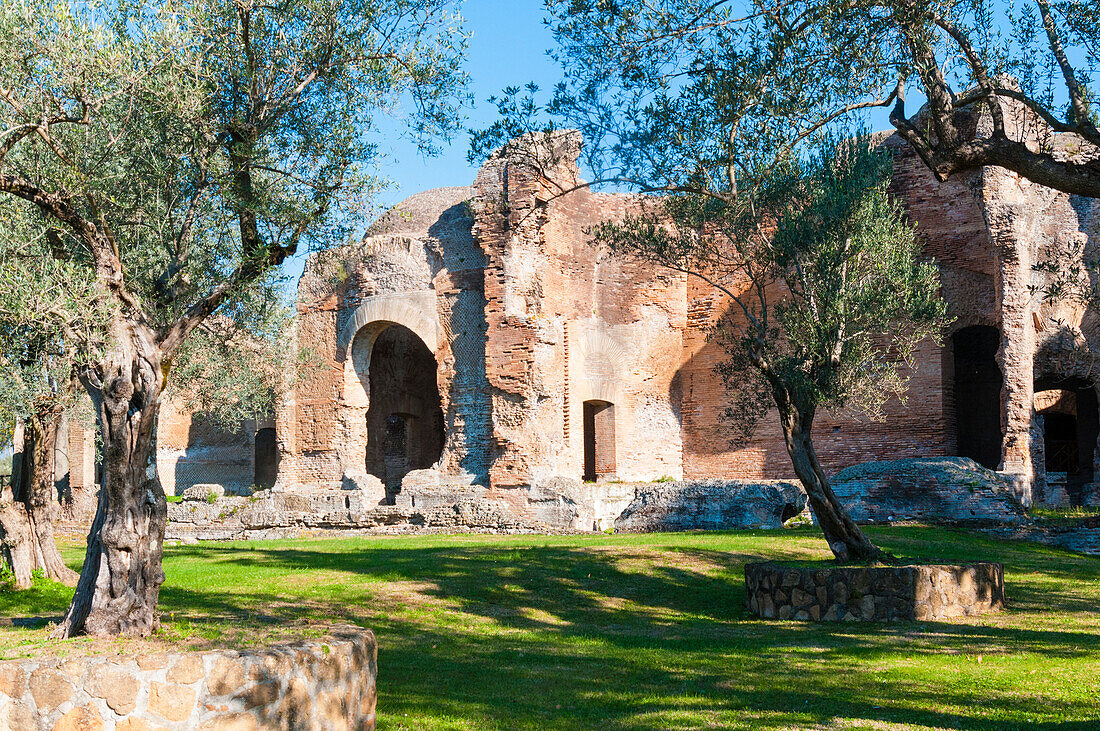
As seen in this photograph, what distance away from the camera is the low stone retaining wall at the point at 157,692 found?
468cm

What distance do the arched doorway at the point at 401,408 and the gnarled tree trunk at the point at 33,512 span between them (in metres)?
11.9

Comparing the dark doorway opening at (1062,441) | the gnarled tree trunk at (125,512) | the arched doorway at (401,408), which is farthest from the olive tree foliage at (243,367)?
the dark doorway opening at (1062,441)

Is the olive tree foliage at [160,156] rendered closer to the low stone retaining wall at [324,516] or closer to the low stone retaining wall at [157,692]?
the low stone retaining wall at [157,692]

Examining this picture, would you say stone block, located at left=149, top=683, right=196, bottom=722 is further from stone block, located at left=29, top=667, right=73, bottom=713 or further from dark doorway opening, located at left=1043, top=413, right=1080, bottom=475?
dark doorway opening, located at left=1043, top=413, right=1080, bottom=475

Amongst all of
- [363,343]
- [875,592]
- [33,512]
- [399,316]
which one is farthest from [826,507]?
[363,343]

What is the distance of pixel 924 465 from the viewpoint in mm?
17312

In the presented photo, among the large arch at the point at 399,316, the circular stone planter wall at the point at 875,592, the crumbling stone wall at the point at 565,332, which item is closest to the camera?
the circular stone planter wall at the point at 875,592

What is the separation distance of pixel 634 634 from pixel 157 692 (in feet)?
16.2

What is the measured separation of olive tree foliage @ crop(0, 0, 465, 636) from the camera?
6.32m

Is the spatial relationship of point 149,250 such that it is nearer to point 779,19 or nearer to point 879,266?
point 779,19

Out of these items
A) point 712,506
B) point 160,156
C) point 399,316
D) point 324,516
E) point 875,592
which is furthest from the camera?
point 399,316

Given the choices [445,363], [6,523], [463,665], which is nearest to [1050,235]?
[445,363]

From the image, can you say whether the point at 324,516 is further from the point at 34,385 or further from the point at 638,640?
the point at 638,640

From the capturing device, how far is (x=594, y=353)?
21.7m
